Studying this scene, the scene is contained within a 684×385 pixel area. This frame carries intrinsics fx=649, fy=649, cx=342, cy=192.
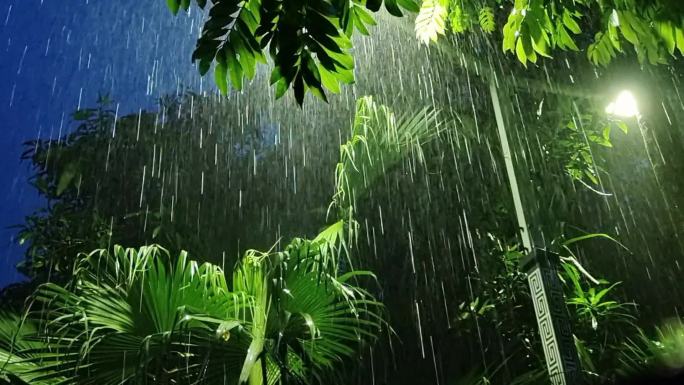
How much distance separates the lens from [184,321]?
8.82 feet

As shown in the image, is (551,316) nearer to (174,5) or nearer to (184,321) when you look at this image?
(184,321)

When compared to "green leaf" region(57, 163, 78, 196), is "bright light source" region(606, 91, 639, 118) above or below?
A: below

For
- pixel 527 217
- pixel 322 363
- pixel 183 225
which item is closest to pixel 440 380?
pixel 322 363

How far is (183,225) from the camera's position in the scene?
7.07m

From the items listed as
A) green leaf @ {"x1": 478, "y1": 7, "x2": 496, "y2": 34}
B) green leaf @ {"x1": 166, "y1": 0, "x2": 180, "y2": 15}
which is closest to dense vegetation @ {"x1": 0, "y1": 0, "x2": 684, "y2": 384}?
green leaf @ {"x1": 166, "y1": 0, "x2": 180, "y2": 15}

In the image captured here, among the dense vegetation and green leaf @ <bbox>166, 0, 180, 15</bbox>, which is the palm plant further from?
green leaf @ <bbox>166, 0, 180, 15</bbox>

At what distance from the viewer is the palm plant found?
2834 mm

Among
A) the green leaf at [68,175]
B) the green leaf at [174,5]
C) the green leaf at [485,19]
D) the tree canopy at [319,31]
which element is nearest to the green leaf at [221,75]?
the tree canopy at [319,31]

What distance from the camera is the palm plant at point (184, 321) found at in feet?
9.30

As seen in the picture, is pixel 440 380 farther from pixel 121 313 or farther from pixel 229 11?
pixel 229 11


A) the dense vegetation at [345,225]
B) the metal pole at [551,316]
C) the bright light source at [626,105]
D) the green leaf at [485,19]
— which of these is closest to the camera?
the metal pole at [551,316]

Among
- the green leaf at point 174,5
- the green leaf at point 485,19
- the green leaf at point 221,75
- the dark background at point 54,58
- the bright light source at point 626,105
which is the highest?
the dark background at point 54,58

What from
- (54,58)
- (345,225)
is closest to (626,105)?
(345,225)

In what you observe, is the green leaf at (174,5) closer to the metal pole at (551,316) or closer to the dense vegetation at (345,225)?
the dense vegetation at (345,225)
